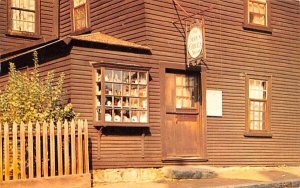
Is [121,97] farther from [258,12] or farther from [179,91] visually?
[258,12]

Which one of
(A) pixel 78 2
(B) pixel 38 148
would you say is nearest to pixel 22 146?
(B) pixel 38 148

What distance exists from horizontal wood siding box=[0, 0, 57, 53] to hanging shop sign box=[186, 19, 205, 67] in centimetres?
573

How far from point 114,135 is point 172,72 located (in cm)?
277

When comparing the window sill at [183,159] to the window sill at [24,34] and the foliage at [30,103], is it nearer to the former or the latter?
the foliage at [30,103]

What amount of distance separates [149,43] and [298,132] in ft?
23.2

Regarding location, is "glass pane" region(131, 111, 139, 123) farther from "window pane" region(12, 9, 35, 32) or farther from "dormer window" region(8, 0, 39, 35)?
"window pane" region(12, 9, 35, 32)

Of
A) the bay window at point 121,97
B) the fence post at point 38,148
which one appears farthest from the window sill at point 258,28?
the fence post at point 38,148

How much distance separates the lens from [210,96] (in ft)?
49.2

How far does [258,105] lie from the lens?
16516 mm

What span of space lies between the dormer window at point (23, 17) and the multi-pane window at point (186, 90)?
6.09 meters

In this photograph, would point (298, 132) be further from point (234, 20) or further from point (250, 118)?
point (234, 20)

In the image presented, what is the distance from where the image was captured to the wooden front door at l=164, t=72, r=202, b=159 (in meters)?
14.1

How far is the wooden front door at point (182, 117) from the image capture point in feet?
46.3

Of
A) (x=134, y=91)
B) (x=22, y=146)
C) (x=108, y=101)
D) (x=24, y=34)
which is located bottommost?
A: (x=22, y=146)
